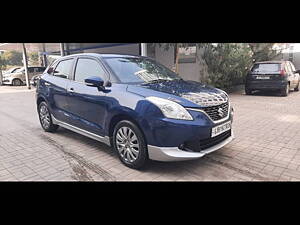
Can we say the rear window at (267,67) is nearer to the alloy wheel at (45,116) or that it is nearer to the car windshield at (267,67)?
the car windshield at (267,67)

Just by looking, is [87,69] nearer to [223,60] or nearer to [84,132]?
[84,132]

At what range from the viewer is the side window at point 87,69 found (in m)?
3.98

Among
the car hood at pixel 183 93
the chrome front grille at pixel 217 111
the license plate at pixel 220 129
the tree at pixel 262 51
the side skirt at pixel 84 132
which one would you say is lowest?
the side skirt at pixel 84 132

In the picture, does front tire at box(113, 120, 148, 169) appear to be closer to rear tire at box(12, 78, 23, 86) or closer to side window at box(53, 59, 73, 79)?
side window at box(53, 59, 73, 79)

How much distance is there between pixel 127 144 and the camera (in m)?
3.46

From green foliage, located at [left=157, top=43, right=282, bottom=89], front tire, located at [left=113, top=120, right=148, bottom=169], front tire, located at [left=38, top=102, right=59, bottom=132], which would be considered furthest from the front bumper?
green foliage, located at [left=157, top=43, right=282, bottom=89]

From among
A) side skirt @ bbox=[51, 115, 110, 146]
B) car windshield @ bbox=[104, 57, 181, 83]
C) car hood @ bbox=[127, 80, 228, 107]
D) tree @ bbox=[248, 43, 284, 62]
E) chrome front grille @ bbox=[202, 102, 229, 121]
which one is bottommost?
side skirt @ bbox=[51, 115, 110, 146]

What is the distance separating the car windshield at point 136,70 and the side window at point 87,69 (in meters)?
0.21

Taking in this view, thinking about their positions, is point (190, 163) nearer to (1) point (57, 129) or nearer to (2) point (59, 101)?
(2) point (59, 101)

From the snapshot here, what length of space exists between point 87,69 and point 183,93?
1.87 meters

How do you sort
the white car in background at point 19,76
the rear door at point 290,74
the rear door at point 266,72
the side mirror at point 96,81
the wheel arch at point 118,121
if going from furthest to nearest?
the white car in background at point 19,76
the rear door at point 290,74
the rear door at point 266,72
the side mirror at point 96,81
the wheel arch at point 118,121

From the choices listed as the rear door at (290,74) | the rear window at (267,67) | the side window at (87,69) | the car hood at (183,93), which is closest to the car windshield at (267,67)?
the rear window at (267,67)

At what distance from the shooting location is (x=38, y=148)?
4387mm

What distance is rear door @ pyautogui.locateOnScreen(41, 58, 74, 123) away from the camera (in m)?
4.59
